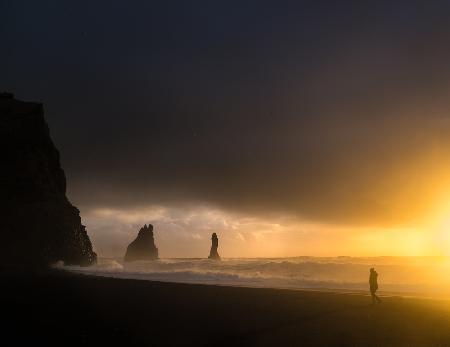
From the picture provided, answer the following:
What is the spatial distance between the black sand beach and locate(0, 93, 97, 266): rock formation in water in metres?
42.2

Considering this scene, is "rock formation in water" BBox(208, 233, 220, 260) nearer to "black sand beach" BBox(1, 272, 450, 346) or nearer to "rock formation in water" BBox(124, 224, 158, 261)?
"rock formation in water" BBox(124, 224, 158, 261)

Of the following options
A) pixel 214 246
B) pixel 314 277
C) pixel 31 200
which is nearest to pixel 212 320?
pixel 314 277

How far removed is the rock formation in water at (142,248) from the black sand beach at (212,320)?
135 meters

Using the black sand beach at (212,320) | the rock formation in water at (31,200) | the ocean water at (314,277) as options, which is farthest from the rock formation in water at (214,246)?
the black sand beach at (212,320)

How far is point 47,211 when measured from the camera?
7181 centimetres

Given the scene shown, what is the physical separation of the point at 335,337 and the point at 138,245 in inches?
6019

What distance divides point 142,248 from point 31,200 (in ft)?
308

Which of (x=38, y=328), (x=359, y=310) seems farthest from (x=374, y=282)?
(x=38, y=328)

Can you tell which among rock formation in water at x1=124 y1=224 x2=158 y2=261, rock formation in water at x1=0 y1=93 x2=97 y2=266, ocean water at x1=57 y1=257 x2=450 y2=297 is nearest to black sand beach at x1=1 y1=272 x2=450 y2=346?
ocean water at x1=57 y1=257 x2=450 y2=297

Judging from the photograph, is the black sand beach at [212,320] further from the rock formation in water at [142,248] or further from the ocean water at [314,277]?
the rock formation in water at [142,248]

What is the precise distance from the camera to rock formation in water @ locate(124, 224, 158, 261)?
522ft

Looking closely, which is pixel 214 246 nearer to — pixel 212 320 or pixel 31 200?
pixel 31 200

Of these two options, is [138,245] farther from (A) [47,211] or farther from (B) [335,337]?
(B) [335,337]

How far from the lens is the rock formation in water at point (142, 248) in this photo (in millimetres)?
159000
